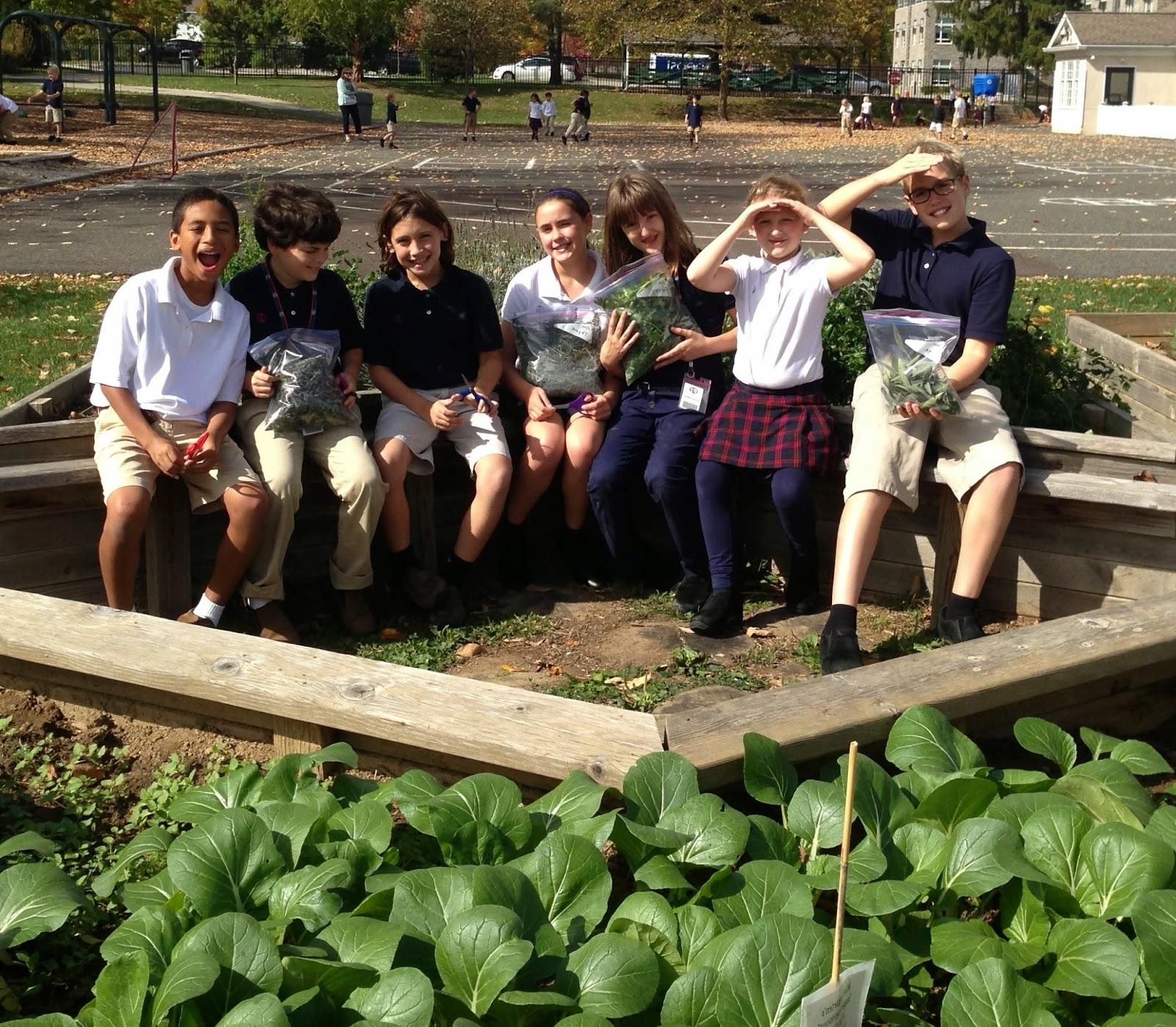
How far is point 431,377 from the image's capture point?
4.66 meters

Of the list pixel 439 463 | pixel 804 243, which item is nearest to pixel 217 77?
pixel 804 243

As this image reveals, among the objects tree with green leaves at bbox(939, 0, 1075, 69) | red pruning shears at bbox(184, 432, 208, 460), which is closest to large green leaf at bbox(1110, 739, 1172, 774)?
red pruning shears at bbox(184, 432, 208, 460)

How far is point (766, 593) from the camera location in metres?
4.76

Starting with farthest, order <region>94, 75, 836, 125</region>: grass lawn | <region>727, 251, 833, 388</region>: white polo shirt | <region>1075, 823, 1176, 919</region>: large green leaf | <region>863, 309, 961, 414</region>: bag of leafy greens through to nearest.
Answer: <region>94, 75, 836, 125</region>: grass lawn → <region>727, 251, 833, 388</region>: white polo shirt → <region>863, 309, 961, 414</region>: bag of leafy greens → <region>1075, 823, 1176, 919</region>: large green leaf

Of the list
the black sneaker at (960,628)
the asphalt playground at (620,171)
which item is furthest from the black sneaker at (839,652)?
the asphalt playground at (620,171)

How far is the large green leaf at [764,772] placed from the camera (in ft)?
8.68

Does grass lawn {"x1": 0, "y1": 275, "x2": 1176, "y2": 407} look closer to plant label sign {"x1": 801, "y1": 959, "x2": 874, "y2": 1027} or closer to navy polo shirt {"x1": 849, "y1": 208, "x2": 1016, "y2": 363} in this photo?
navy polo shirt {"x1": 849, "y1": 208, "x2": 1016, "y2": 363}

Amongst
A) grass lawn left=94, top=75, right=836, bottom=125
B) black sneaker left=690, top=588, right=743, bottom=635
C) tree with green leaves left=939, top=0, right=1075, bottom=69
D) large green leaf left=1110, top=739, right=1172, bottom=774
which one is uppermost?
tree with green leaves left=939, top=0, right=1075, bottom=69

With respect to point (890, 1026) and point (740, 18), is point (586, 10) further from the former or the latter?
point (890, 1026)

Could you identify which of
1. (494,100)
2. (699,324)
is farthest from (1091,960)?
(494,100)

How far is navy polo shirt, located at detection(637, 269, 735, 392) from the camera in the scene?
15.4 ft

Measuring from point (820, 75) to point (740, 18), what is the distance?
19.3 metres

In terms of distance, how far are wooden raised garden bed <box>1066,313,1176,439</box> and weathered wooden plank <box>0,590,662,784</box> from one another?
118 inches

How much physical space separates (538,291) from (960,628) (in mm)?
1924
